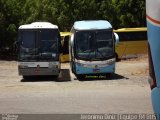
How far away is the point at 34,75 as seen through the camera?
24.1m

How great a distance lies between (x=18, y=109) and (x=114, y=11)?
32.5 metres

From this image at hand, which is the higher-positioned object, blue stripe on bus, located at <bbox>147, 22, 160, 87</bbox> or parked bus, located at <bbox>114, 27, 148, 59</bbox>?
blue stripe on bus, located at <bbox>147, 22, 160, 87</bbox>

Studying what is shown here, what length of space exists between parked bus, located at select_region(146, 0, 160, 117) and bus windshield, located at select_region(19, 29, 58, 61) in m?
17.8

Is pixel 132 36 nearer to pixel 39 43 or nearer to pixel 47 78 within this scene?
pixel 47 78

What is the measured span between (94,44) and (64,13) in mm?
18441

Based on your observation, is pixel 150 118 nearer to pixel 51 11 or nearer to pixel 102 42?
pixel 102 42

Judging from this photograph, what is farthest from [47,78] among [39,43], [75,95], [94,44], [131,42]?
[131,42]

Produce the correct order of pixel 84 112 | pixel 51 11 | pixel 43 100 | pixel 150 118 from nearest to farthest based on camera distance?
1. pixel 150 118
2. pixel 84 112
3. pixel 43 100
4. pixel 51 11

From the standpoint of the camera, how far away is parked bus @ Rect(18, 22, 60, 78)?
23750 mm

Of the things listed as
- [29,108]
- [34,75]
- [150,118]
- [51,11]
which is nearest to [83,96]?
[29,108]

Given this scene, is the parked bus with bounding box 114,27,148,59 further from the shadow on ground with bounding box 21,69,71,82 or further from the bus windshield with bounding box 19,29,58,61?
the bus windshield with bounding box 19,29,58,61

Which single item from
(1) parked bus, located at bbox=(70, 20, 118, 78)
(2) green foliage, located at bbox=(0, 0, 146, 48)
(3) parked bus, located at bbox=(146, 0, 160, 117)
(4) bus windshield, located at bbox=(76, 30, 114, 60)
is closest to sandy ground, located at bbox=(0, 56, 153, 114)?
(1) parked bus, located at bbox=(70, 20, 118, 78)

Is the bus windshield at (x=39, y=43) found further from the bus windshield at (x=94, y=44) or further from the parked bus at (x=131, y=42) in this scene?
the parked bus at (x=131, y=42)

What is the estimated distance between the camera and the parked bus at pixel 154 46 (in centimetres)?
619
